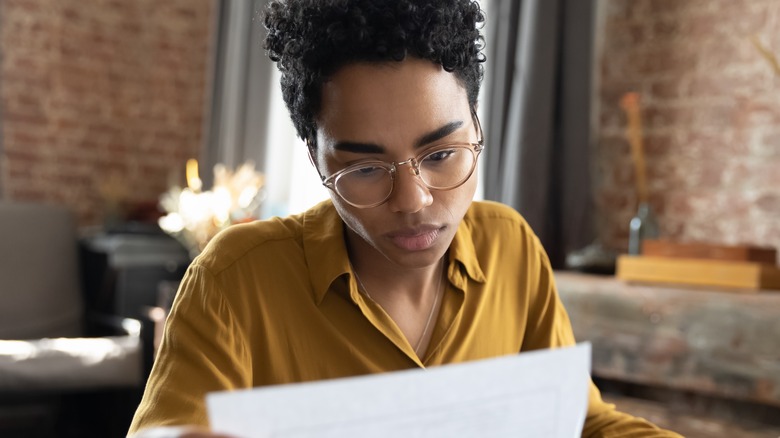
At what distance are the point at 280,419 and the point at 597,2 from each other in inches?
116

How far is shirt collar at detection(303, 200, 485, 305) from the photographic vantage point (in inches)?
46.8

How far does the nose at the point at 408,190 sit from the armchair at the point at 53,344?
2417 millimetres

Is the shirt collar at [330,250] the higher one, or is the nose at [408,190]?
the nose at [408,190]

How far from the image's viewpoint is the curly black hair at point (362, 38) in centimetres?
107

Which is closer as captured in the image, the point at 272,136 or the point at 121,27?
the point at 272,136

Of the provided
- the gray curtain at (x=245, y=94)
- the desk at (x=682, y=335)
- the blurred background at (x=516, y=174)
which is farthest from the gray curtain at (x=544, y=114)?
the gray curtain at (x=245, y=94)

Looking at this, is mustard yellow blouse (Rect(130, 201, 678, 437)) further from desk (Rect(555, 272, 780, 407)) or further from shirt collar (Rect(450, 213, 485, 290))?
desk (Rect(555, 272, 780, 407))

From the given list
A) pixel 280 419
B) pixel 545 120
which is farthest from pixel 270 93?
pixel 280 419

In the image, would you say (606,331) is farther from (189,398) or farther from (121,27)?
(121,27)

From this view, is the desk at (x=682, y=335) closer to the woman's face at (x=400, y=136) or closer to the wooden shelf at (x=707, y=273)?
the wooden shelf at (x=707, y=273)

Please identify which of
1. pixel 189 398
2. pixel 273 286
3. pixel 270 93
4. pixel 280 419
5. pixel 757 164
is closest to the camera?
pixel 280 419

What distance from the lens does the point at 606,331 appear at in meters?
2.38

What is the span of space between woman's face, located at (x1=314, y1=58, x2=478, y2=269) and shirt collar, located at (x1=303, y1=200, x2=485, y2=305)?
9 centimetres

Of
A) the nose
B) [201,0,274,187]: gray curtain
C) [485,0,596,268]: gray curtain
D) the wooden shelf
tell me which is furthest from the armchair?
the nose
